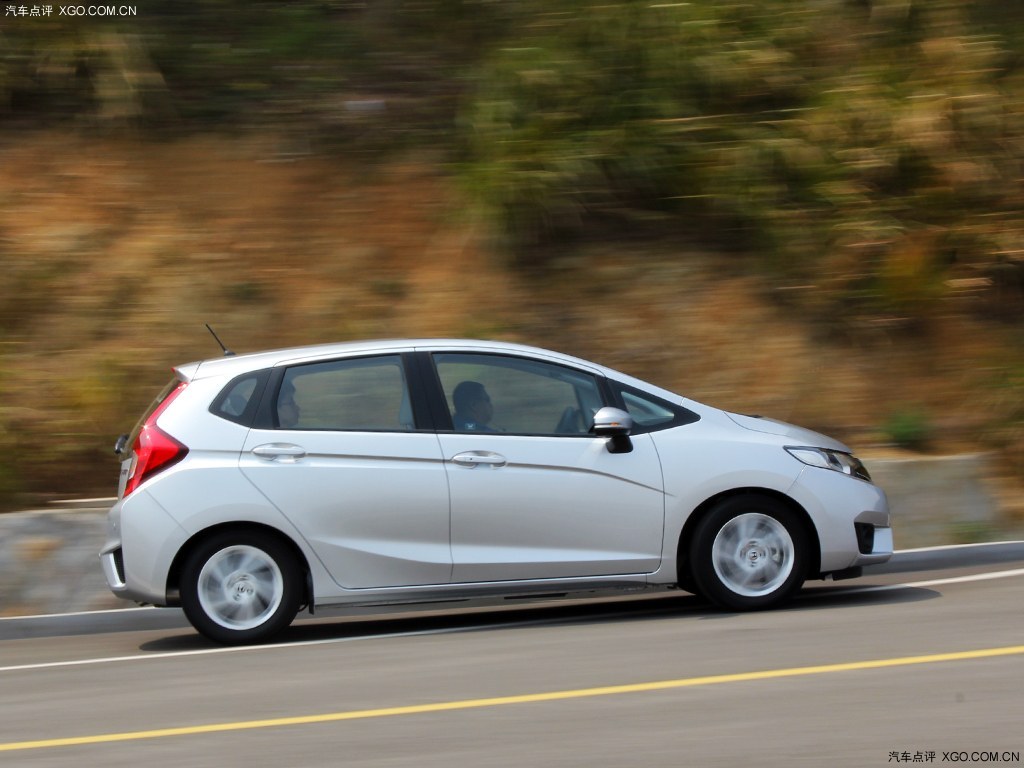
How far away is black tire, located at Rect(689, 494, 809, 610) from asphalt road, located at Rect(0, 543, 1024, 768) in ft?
0.42

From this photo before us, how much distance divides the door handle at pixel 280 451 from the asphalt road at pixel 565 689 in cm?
102

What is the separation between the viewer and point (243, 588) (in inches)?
284

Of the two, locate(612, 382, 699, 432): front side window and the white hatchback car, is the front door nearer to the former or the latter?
the white hatchback car

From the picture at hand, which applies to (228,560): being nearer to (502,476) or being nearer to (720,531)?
(502,476)

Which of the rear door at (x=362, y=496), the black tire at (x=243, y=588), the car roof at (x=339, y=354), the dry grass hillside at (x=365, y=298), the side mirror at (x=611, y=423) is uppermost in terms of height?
the dry grass hillside at (x=365, y=298)

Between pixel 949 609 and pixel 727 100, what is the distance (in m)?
6.56

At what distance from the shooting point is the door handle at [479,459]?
7.23 metres

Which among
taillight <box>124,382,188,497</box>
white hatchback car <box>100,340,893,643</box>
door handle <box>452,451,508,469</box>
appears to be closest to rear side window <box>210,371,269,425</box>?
white hatchback car <box>100,340,893,643</box>

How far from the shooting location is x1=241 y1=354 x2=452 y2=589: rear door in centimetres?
718

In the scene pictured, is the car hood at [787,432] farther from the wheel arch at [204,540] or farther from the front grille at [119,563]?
the front grille at [119,563]

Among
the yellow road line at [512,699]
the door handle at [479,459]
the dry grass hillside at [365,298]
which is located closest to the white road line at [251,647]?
the door handle at [479,459]

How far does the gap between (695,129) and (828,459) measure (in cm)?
554

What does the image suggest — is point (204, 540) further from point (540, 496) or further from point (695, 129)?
point (695, 129)

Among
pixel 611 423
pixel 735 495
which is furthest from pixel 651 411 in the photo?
pixel 735 495
